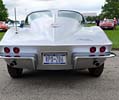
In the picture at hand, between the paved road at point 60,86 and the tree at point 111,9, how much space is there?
8812 centimetres

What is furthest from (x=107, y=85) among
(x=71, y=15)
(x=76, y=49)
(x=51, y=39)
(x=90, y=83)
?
(x=71, y=15)

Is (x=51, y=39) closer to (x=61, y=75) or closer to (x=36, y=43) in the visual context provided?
(x=36, y=43)

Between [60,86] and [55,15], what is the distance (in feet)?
4.99

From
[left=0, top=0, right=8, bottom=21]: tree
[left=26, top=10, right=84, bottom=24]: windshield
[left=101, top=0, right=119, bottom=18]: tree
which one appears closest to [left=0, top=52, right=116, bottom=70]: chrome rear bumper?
[left=26, top=10, right=84, bottom=24]: windshield

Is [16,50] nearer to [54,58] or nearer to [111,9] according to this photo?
[54,58]

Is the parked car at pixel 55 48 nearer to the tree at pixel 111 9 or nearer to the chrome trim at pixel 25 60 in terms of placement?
the chrome trim at pixel 25 60

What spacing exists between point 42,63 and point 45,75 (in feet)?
4.22

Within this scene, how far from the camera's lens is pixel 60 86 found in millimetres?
5637

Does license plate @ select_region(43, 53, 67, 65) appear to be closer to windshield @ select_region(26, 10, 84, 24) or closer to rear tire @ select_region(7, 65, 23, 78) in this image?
windshield @ select_region(26, 10, 84, 24)

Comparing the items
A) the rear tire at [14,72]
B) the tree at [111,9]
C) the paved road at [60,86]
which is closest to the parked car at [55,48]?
the paved road at [60,86]

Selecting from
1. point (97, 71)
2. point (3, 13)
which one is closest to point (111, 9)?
point (3, 13)

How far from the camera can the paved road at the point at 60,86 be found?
495 cm

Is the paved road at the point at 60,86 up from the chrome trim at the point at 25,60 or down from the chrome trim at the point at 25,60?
down

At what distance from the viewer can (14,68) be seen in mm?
6195
